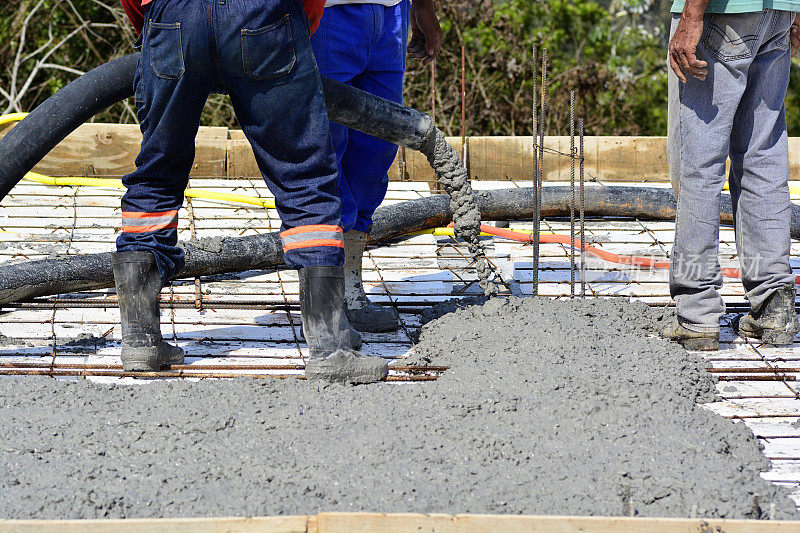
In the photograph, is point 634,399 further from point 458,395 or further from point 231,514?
point 231,514

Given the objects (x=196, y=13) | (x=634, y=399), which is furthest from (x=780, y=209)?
(x=196, y=13)

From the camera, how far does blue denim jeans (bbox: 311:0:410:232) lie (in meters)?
2.98

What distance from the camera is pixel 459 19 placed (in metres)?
7.89

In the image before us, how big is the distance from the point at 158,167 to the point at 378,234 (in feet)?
5.64

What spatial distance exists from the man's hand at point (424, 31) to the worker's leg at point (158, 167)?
126 centimetres

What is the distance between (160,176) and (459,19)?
5591 mm

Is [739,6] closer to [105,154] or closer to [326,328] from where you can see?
[326,328]

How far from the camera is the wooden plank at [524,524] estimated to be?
175 cm

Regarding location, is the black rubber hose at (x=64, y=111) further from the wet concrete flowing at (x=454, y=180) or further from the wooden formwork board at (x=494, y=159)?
the wooden formwork board at (x=494, y=159)

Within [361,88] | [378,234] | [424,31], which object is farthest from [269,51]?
[378,234]

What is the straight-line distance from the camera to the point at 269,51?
99.5 inches

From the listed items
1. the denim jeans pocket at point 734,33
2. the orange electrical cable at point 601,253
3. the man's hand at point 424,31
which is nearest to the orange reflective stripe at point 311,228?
the man's hand at point 424,31

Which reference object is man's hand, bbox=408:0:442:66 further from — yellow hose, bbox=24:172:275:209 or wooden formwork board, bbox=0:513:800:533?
wooden formwork board, bbox=0:513:800:533

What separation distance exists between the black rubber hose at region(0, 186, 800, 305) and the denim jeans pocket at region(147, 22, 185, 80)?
1234mm
